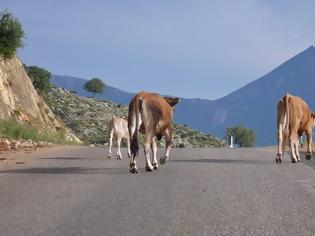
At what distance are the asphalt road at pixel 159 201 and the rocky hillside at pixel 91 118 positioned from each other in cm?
6335

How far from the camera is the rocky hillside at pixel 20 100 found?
3764 cm

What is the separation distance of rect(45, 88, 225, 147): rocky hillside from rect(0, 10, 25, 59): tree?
37.1 m

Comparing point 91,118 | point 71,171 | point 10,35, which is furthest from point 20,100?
point 91,118

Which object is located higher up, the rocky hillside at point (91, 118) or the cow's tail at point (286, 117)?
the rocky hillside at point (91, 118)

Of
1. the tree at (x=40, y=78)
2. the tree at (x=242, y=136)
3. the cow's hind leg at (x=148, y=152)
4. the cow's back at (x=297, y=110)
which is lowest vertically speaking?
the cow's hind leg at (x=148, y=152)

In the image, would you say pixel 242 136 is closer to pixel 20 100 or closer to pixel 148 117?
pixel 20 100

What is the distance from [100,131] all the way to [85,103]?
1235 inches

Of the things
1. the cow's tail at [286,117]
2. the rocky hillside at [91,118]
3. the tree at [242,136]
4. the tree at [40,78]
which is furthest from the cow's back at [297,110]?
the tree at [242,136]

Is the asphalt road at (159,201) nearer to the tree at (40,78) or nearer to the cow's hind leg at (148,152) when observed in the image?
the cow's hind leg at (148,152)

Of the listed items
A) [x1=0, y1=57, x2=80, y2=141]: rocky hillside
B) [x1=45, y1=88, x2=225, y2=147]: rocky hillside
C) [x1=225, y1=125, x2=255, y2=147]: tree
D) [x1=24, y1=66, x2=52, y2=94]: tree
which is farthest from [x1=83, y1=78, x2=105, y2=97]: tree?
[x1=0, y1=57, x2=80, y2=141]: rocky hillside

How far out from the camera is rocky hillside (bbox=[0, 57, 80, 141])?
37641 millimetres

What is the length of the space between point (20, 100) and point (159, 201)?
34593 millimetres

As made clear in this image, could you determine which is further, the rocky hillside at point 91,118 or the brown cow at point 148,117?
the rocky hillside at point 91,118

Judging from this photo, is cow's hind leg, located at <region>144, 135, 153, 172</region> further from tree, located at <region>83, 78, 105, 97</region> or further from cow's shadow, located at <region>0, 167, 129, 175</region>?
tree, located at <region>83, 78, 105, 97</region>
